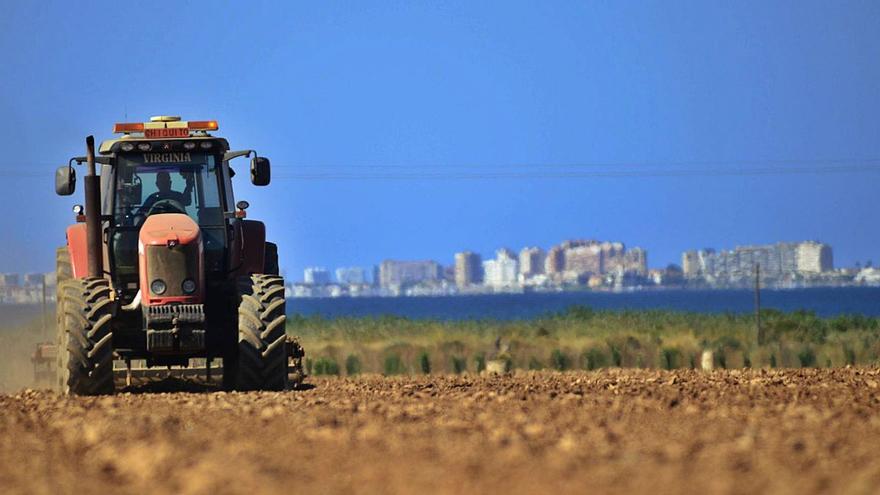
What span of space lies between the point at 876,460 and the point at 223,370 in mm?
10115

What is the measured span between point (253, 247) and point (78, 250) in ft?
6.89

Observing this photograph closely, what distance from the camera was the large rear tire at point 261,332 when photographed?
17.0 meters

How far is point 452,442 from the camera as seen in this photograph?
10.5 m

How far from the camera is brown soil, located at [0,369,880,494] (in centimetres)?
862

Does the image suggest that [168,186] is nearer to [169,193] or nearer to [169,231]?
[169,193]

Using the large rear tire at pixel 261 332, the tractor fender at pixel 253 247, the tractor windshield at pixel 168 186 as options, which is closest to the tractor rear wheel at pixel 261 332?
the large rear tire at pixel 261 332

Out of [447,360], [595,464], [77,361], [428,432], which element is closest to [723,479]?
[595,464]

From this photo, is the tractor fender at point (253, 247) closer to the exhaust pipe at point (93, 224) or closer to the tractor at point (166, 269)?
the tractor at point (166, 269)

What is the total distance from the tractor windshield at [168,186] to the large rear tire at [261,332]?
1.37 m

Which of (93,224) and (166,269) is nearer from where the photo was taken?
(166,269)

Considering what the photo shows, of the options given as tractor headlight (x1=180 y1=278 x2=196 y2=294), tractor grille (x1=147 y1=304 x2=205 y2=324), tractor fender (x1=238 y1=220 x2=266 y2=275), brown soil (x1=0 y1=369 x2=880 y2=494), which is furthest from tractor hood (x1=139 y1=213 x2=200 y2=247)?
brown soil (x1=0 y1=369 x2=880 y2=494)

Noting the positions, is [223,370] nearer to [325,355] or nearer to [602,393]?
[602,393]

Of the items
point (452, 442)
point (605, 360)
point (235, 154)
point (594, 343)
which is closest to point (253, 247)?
point (235, 154)

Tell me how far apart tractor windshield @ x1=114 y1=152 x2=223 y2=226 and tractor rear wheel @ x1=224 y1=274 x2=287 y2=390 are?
1361 millimetres
